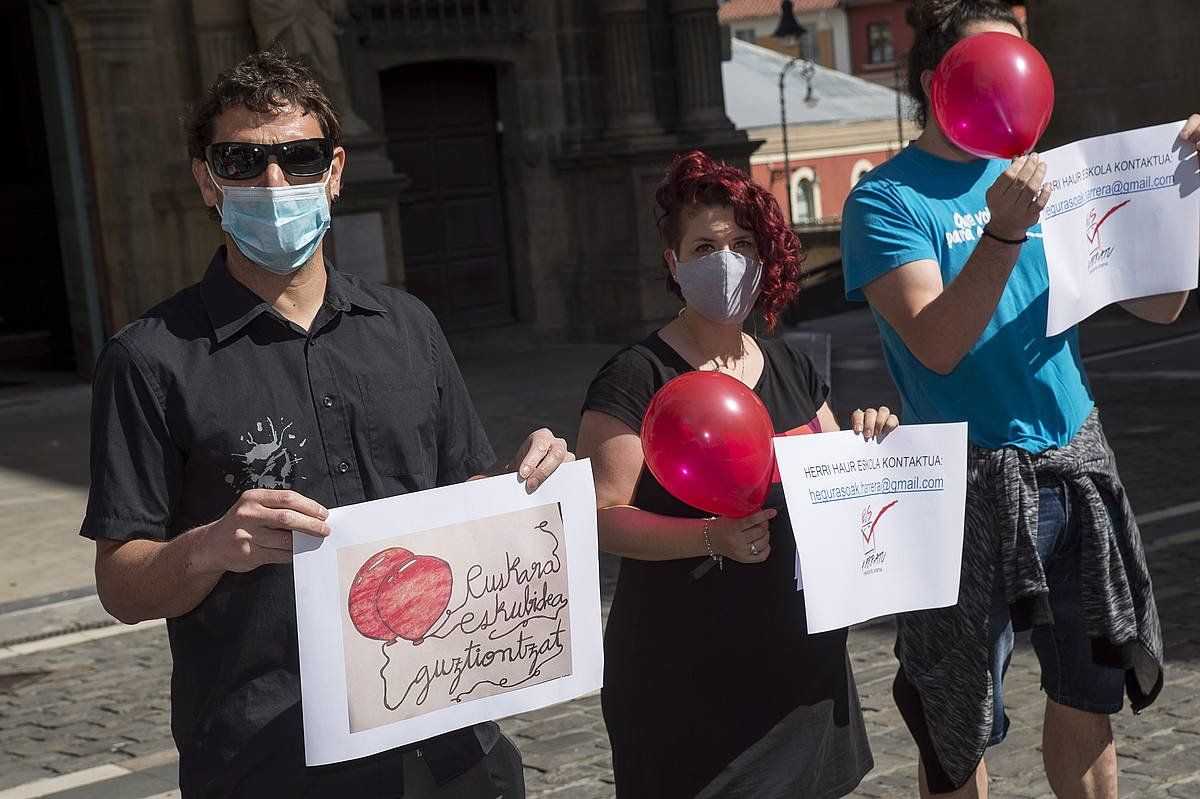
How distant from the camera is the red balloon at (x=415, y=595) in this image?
2713mm

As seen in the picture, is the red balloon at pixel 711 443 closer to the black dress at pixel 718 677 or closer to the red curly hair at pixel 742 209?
the black dress at pixel 718 677

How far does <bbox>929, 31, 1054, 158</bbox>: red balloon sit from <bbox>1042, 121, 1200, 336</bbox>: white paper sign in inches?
7.6

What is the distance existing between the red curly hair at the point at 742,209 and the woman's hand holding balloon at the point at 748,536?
506 mm

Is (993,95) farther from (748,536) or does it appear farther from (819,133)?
(819,133)

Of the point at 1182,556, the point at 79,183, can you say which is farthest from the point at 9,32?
the point at 1182,556

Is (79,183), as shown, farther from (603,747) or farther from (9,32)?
(603,747)

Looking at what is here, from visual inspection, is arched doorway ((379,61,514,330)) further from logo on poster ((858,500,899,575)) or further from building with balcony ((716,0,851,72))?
building with balcony ((716,0,851,72))

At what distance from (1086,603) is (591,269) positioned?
550 inches

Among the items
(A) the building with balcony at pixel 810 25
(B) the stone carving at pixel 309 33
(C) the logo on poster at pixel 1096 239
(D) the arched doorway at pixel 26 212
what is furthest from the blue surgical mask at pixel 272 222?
(A) the building with balcony at pixel 810 25

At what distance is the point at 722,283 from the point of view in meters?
3.35

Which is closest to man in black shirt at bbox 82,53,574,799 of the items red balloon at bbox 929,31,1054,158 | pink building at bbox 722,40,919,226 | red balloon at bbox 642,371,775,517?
red balloon at bbox 642,371,775,517

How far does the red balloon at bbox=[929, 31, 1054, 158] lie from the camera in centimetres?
337

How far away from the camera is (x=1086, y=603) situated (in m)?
3.71

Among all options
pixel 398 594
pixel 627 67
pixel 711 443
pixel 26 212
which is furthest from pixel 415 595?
pixel 26 212
